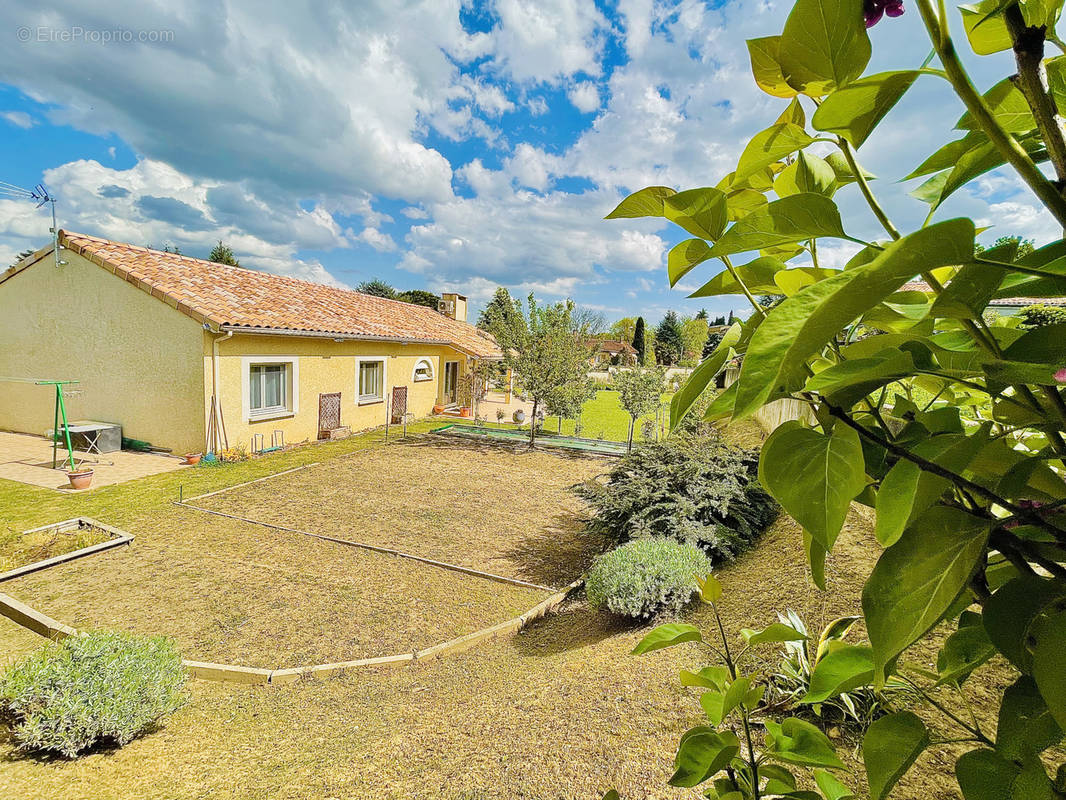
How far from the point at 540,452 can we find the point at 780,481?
1397cm

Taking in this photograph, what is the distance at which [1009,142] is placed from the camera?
0.35 m

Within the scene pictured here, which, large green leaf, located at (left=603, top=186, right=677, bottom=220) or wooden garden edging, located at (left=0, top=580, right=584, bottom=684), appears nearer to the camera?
large green leaf, located at (left=603, top=186, right=677, bottom=220)

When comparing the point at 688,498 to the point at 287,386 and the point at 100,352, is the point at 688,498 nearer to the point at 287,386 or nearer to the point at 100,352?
the point at 287,386

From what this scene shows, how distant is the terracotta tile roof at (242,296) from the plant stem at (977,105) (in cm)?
1258

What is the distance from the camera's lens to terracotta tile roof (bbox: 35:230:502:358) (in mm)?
11266

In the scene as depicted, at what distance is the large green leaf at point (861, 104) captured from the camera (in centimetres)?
43

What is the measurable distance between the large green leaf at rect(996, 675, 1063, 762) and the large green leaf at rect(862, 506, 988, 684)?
166 mm

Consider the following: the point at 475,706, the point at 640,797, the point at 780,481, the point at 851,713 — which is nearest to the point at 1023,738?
the point at 780,481

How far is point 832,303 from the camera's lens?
26 cm

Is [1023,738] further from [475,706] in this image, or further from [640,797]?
[475,706]

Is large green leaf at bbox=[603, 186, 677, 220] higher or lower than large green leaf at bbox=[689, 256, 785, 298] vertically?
higher

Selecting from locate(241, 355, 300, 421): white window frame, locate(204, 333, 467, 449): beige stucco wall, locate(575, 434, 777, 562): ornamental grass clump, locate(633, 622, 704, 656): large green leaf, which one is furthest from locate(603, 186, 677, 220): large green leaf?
locate(241, 355, 300, 421): white window frame

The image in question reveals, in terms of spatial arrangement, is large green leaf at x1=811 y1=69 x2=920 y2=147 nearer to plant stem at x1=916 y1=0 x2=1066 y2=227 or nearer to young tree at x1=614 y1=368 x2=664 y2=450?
plant stem at x1=916 y1=0 x2=1066 y2=227

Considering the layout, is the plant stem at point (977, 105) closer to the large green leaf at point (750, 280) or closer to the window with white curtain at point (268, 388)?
the large green leaf at point (750, 280)
